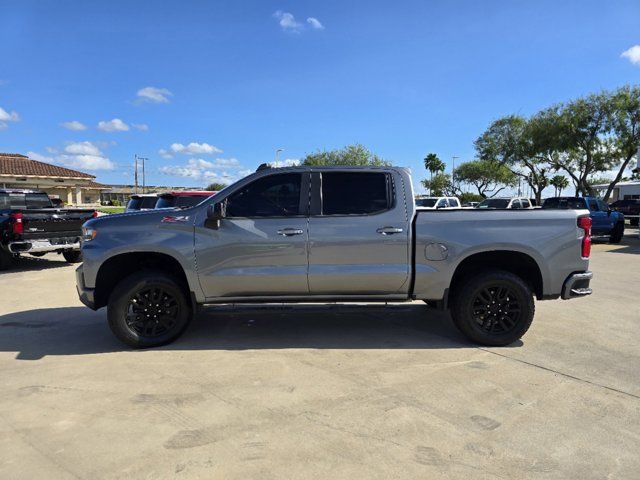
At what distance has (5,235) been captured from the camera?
9.78m

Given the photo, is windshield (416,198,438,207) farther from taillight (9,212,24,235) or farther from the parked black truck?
taillight (9,212,24,235)

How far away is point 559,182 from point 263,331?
100587 millimetres

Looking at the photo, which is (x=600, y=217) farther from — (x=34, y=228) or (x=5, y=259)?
(x=5, y=259)

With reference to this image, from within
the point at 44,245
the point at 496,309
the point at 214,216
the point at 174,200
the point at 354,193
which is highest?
the point at 174,200

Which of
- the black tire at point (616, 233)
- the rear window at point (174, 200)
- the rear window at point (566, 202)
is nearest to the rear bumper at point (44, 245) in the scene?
the rear window at point (174, 200)

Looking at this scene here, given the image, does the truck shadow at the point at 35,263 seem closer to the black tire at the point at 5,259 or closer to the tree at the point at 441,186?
the black tire at the point at 5,259

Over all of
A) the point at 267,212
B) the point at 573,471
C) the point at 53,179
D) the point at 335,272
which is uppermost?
the point at 53,179

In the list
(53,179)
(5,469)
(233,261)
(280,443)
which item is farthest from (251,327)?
(53,179)

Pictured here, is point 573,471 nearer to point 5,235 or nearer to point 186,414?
point 186,414

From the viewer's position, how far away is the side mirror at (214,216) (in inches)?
189

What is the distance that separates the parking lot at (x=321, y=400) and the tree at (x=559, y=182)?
3810 inches

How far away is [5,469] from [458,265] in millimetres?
4152

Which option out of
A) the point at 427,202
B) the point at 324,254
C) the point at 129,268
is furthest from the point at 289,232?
the point at 427,202

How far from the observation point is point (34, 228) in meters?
10.0
